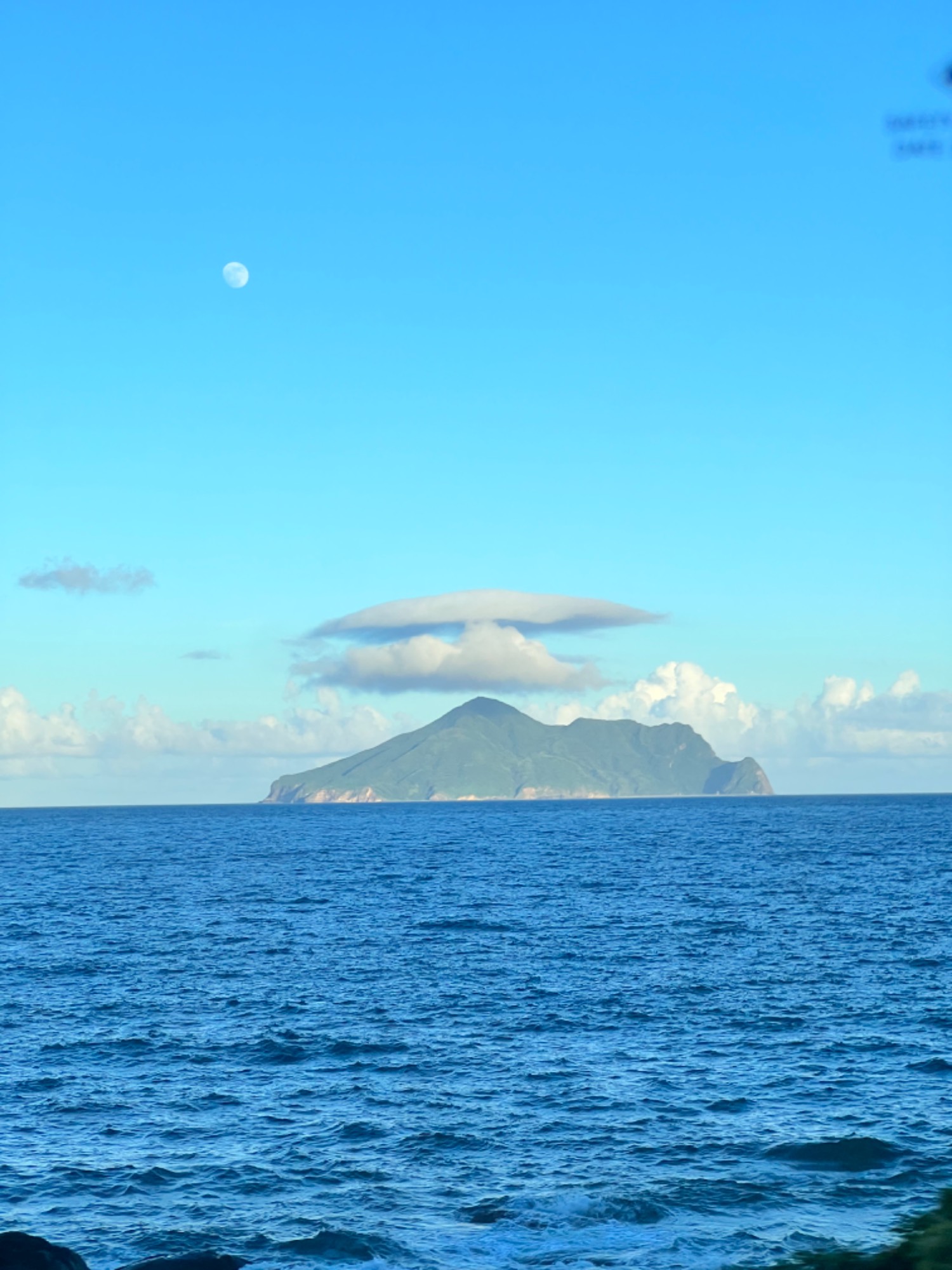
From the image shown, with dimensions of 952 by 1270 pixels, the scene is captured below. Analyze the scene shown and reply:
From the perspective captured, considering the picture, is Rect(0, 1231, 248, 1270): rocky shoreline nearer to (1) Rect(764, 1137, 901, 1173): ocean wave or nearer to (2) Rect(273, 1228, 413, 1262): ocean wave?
(2) Rect(273, 1228, 413, 1262): ocean wave

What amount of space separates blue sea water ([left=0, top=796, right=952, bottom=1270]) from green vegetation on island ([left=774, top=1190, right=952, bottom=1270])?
12782 mm

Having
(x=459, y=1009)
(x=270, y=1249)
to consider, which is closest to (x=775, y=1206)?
(x=270, y=1249)

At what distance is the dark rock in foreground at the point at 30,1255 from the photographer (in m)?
25.9

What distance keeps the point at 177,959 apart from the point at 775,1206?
49.6m

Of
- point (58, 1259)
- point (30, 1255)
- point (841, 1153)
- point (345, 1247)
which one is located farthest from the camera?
point (841, 1153)

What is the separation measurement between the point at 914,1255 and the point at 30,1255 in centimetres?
1918

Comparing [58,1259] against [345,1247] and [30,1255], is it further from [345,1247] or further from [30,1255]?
[345,1247]

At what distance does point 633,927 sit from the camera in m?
86.6

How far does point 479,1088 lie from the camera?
42969 millimetres

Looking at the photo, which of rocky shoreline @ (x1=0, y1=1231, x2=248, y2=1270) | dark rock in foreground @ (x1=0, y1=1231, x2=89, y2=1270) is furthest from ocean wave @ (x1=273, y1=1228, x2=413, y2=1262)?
dark rock in foreground @ (x1=0, y1=1231, x2=89, y2=1270)

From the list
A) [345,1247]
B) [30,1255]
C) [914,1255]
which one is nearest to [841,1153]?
[345,1247]

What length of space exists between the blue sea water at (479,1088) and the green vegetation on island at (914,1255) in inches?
503

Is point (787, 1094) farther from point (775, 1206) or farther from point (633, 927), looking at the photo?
point (633, 927)

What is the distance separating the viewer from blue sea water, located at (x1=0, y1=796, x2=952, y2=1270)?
1243 inches
